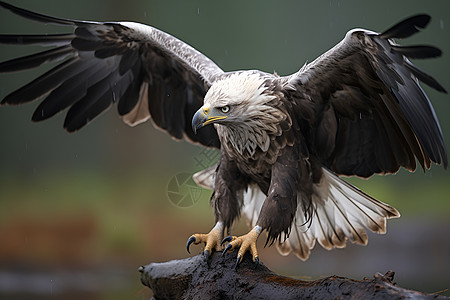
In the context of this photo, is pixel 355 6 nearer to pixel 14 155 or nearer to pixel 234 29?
pixel 234 29

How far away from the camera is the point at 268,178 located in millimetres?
2756

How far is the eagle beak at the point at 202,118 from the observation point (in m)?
2.46

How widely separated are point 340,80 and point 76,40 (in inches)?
58.1

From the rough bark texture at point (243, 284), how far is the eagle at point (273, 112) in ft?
0.29

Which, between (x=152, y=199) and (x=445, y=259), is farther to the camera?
(x=152, y=199)

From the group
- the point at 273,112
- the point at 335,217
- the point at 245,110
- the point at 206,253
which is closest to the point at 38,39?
the point at 245,110

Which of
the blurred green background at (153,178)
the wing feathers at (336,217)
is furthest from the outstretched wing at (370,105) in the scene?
the blurred green background at (153,178)

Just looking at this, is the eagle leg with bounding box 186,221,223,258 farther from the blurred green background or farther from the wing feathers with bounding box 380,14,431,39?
the blurred green background

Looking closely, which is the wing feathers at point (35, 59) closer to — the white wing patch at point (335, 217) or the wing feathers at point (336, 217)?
the white wing patch at point (335, 217)

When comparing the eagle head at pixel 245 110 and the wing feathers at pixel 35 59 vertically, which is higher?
the wing feathers at pixel 35 59

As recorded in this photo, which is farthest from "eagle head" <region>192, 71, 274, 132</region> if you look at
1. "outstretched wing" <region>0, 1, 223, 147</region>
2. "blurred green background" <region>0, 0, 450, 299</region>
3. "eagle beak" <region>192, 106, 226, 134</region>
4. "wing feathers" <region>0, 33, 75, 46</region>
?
"blurred green background" <region>0, 0, 450, 299</region>

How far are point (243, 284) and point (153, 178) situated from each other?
6989 mm

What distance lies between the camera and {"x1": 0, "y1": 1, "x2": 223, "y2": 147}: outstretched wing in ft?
9.92

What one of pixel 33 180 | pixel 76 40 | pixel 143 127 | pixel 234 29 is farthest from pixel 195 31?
pixel 76 40
